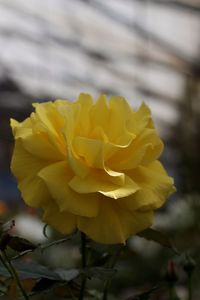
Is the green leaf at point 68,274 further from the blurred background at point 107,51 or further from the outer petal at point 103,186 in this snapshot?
the blurred background at point 107,51

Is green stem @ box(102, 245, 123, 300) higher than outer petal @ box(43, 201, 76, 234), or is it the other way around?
outer petal @ box(43, 201, 76, 234)

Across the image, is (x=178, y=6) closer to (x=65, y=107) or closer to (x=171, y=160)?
(x=171, y=160)

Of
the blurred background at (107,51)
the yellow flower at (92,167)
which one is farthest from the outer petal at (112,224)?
the blurred background at (107,51)

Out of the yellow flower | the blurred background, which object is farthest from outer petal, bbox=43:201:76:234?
the blurred background

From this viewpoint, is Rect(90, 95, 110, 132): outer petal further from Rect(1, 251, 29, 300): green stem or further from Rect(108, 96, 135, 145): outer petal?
Rect(1, 251, 29, 300): green stem

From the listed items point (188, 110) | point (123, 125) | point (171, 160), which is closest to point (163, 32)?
point (188, 110)

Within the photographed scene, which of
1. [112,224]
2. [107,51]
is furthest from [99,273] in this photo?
[107,51]

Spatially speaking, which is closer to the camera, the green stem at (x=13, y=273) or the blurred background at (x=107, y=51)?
the green stem at (x=13, y=273)
